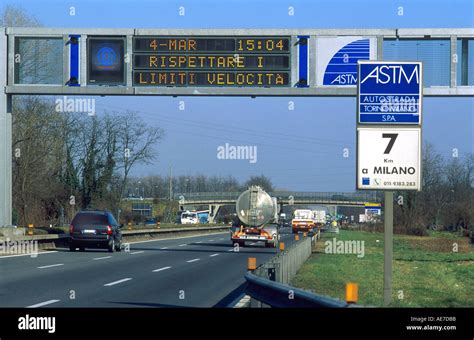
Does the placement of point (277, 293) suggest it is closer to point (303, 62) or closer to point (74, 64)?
point (303, 62)

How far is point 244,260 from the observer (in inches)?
1250

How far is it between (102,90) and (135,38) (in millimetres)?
2301

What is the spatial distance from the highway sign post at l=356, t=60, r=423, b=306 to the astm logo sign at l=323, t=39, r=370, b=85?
2029cm

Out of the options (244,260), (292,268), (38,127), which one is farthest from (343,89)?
(38,127)

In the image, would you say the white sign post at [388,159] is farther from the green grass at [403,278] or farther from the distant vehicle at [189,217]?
the distant vehicle at [189,217]

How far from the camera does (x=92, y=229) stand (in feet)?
113

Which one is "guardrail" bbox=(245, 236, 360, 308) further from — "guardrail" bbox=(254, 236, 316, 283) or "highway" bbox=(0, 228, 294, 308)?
"highway" bbox=(0, 228, 294, 308)

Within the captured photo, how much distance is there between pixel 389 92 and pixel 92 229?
2423 centimetres

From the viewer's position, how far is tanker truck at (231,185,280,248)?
150 ft

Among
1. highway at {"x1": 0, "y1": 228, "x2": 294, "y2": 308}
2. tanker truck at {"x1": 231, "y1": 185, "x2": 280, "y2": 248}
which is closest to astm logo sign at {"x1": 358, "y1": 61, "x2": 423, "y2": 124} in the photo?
highway at {"x1": 0, "y1": 228, "x2": 294, "y2": 308}

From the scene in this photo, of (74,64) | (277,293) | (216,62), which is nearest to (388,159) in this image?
(277,293)
